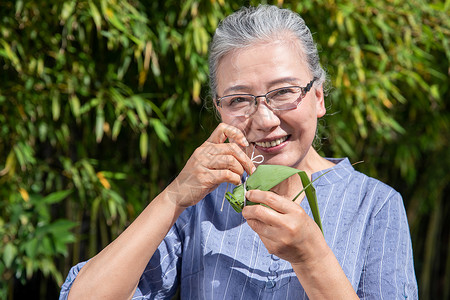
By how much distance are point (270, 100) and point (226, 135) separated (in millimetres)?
121

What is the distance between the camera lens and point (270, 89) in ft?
3.39

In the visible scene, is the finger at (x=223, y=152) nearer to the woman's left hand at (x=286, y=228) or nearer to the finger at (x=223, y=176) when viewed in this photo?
the finger at (x=223, y=176)

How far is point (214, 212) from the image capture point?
1169mm

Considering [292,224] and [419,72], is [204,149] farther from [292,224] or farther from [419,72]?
[419,72]

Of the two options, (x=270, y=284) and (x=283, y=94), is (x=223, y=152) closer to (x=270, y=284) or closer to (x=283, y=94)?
(x=283, y=94)

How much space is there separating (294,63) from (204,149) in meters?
0.28

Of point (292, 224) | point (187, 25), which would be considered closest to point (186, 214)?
point (292, 224)

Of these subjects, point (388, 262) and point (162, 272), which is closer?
point (388, 262)

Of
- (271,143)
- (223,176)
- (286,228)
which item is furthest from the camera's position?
(271,143)

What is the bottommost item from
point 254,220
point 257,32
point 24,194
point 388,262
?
point 24,194

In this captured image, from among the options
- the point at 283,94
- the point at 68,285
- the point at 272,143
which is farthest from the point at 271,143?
the point at 68,285

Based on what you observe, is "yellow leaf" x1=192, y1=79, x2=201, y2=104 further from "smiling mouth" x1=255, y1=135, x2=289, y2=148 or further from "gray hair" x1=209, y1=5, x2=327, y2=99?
"smiling mouth" x1=255, y1=135, x2=289, y2=148

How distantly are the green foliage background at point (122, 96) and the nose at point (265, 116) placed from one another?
939 millimetres

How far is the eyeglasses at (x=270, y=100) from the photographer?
1039 mm
